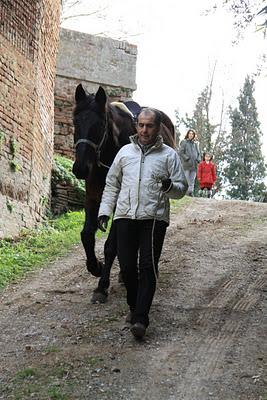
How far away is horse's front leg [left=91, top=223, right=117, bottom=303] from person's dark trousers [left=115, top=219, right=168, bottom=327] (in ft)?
3.09

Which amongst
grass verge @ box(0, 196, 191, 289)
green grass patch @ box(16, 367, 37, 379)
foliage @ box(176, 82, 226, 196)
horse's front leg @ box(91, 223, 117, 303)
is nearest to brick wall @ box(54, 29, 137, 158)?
grass verge @ box(0, 196, 191, 289)

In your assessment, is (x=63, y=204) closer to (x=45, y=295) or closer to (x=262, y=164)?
(x=45, y=295)

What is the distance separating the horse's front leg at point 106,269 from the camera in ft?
20.8

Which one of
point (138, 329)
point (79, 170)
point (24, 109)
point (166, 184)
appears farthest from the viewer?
point (24, 109)

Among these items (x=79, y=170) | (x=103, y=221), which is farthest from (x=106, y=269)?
(x=79, y=170)

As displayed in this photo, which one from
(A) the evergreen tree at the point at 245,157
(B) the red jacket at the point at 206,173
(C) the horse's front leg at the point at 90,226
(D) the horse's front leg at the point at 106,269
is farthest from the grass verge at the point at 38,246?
(A) the evergreen tree at the point at 245,157

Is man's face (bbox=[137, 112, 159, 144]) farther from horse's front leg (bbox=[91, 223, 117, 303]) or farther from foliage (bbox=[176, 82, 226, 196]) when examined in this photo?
foliage (bbox=[176, 82, 226, 196])

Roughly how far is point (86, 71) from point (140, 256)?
39.6 ft

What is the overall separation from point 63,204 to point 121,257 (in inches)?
332

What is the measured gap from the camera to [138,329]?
511cm

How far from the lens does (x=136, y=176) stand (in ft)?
17.5

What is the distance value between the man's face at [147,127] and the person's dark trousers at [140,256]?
2.43 ft

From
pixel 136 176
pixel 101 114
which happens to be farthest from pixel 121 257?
pixel 101 114

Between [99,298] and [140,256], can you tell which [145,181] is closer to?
[140,256]
